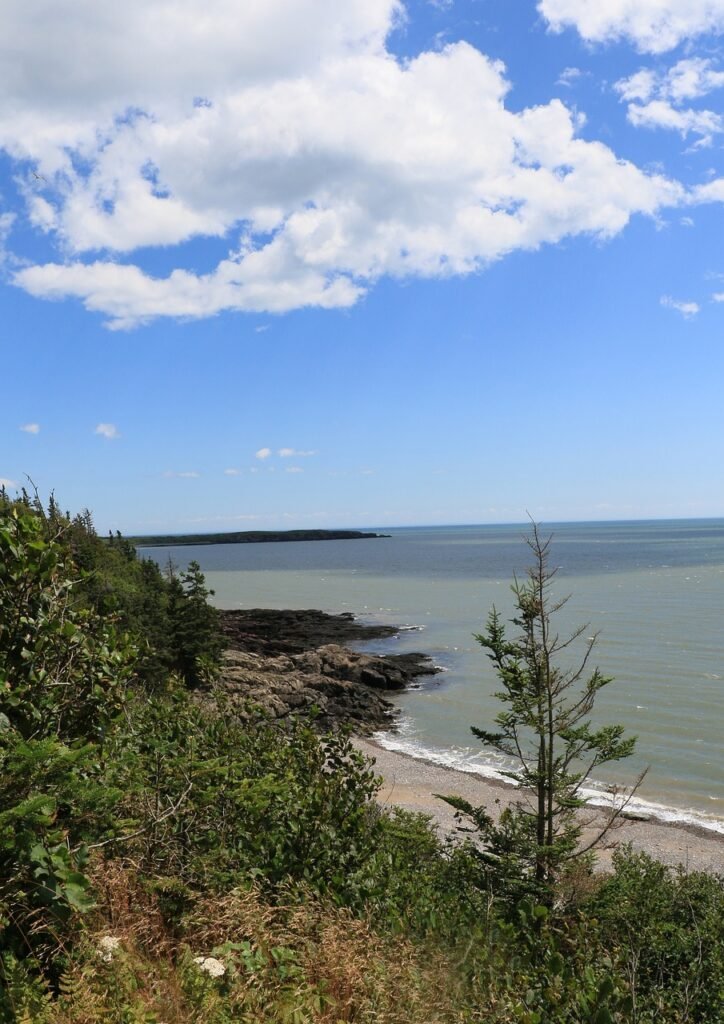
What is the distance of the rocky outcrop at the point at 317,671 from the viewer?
31406 millimetres

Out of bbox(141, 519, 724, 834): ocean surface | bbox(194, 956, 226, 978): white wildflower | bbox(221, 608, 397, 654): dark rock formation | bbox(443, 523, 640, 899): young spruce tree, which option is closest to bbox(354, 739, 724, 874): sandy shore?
bbox(141, 519, 724, 834): ocean surface

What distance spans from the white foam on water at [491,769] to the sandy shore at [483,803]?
40cm

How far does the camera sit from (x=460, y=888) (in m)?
8.67

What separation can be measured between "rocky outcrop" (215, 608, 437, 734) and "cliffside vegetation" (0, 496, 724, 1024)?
16.5 meters

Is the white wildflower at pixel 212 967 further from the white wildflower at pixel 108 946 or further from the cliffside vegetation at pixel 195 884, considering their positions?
the white wildflower at pixel 108 946

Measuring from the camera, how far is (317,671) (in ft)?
128

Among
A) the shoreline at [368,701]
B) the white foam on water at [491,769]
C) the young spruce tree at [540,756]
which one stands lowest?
the white foam on water at [491,769]

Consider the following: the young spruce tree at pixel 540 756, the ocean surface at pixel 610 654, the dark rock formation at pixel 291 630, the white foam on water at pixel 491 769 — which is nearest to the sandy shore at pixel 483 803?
the white foam on water at pixel 491 769

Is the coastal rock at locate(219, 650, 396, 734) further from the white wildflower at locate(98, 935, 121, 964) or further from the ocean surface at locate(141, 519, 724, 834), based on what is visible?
the white wildflower at locate(98, 935, 121, 964)

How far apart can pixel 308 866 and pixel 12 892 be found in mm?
2565

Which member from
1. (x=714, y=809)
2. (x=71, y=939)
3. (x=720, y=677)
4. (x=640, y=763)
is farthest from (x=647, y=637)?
(x=71, y=939)

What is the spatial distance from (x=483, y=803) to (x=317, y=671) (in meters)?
19.0

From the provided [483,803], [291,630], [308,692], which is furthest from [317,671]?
[483,803]

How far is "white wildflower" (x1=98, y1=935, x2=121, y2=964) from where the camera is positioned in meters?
4.28
